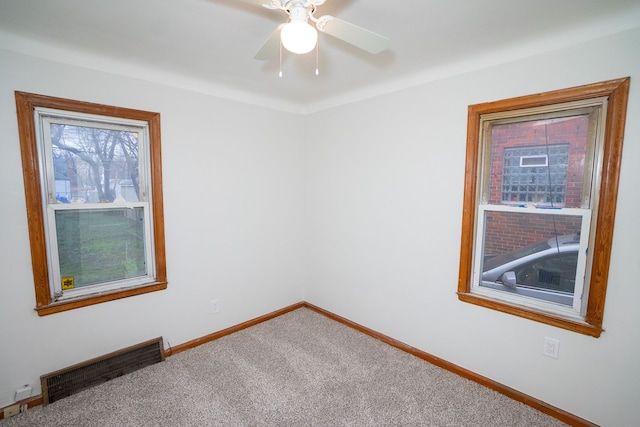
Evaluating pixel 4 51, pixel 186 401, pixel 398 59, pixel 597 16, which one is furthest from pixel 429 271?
pixel 4 51

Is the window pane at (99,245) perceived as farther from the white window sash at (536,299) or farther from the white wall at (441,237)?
the white window sash at (536,299)

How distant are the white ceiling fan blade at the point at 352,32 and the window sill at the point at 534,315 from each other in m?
1.83

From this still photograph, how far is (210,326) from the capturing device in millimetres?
2674

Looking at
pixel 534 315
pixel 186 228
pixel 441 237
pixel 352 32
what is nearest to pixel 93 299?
pixel 186 228

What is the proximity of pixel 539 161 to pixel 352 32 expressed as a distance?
152cm

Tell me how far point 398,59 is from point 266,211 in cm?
188

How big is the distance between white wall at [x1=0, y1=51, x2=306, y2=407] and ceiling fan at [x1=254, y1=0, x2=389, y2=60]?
138 centimetres

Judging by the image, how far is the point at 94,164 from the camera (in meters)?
2.08

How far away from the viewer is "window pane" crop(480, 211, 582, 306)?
1791mm

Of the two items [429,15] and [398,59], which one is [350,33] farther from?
[398,59]

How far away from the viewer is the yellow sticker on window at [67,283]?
2.01 m

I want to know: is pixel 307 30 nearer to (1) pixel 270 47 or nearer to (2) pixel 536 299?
(1) pixel 270 47

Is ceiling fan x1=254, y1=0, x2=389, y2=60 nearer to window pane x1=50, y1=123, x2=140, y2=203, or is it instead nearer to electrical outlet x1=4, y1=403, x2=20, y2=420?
window pane x1=50, y1=123, x2=140, y2=203

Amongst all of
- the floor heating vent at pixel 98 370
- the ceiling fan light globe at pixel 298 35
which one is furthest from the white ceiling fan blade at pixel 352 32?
the floor heating vent at pixel 98 370
